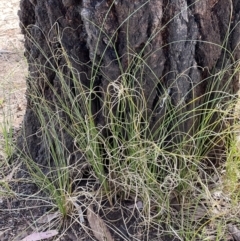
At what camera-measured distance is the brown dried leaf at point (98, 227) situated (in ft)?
6.00

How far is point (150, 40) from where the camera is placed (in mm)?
1727

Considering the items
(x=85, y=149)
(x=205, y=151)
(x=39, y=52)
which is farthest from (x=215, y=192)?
(x=39, y=52)

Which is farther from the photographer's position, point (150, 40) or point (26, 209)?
point (26, 209)

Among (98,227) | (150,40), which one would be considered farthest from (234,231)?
(150,40)

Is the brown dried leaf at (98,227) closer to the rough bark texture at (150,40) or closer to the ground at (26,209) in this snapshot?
the ground at (26,209)

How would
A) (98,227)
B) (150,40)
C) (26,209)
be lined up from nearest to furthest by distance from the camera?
Answer: (150,40) < (98,227) < (26,209)

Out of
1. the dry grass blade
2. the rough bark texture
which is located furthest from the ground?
the rough bark texture

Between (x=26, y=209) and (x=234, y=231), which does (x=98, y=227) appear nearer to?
(x=26, y=209)

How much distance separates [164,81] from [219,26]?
0.28 m

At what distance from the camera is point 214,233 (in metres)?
1.84

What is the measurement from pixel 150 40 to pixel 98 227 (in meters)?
0.70

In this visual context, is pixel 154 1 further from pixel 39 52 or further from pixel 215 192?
pixel 215 192

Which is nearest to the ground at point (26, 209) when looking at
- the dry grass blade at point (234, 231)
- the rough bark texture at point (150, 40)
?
the dry grass blade at point (234, 231)

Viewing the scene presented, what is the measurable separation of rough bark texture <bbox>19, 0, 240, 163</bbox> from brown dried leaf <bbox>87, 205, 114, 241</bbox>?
0.35 metres
